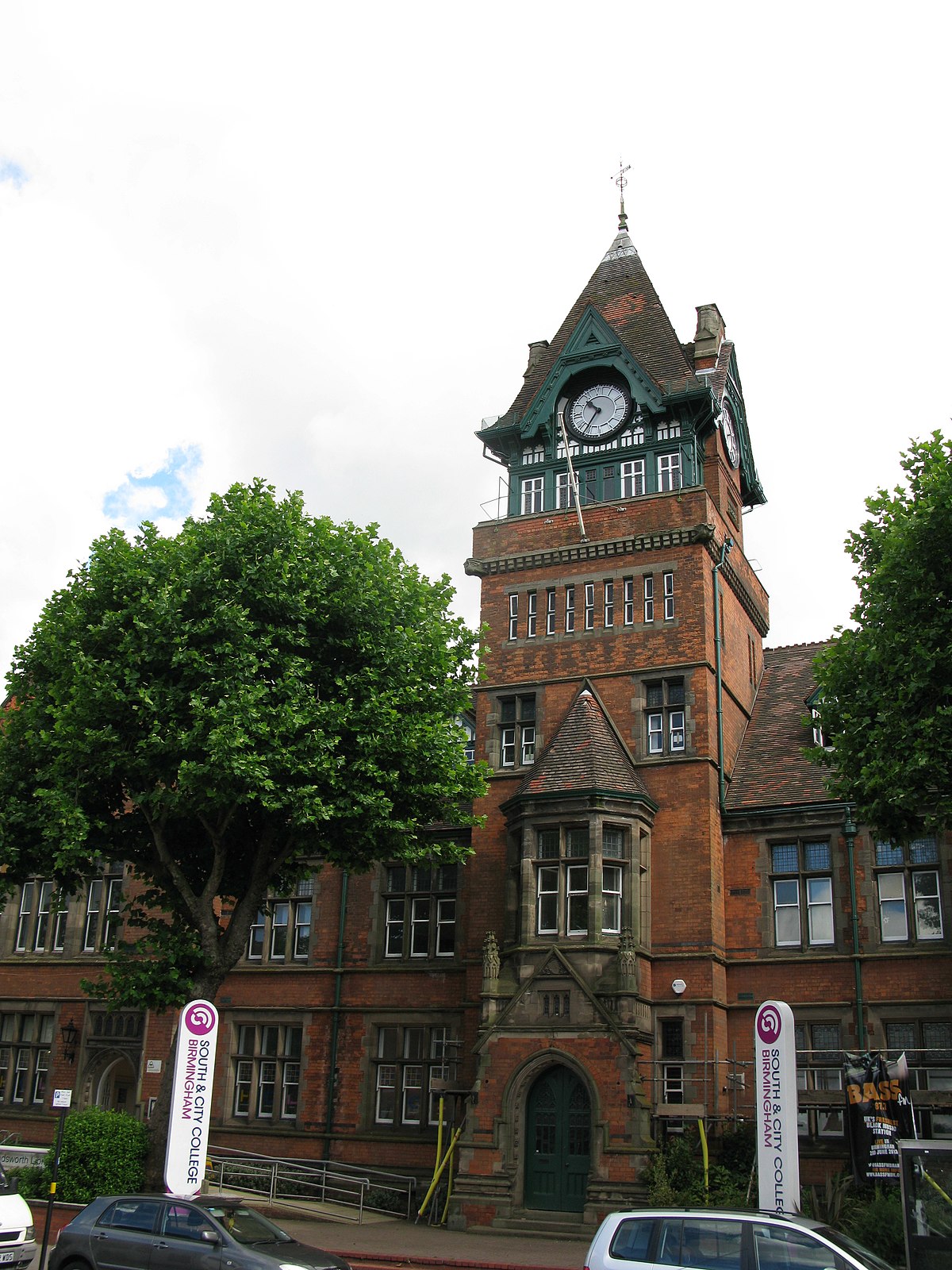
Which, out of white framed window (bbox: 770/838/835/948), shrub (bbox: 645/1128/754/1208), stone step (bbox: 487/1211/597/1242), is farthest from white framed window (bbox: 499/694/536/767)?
stone step (bbox: 487/1211/597/1242)

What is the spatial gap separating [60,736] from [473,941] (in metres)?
12.2

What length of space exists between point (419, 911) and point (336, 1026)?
374 centimetres

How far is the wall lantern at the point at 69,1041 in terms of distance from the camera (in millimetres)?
36188

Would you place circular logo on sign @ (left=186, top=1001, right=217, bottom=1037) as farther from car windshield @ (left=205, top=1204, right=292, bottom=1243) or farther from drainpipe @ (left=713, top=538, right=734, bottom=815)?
drainpipe @ (left=713, top=538, right=734, bottom=815)

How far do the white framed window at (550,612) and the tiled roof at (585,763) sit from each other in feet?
9.37

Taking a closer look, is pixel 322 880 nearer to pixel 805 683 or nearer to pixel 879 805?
pixel 805 683

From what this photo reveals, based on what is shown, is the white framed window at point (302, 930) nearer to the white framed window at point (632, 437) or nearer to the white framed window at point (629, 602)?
the white framed window at point (629, 602)

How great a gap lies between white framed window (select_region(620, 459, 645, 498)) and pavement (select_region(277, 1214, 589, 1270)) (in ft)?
62.1

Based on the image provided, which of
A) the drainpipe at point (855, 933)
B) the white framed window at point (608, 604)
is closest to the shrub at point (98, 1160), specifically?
the drainpipe at point (855, 933)

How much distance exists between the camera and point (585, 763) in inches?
1147

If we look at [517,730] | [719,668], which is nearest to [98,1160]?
[517,730]

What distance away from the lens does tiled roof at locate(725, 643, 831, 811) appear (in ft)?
98.5

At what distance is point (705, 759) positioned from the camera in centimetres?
2986

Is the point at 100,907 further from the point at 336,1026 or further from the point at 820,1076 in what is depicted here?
the point at 820,1076
